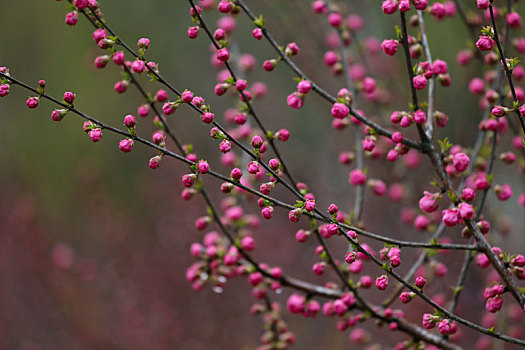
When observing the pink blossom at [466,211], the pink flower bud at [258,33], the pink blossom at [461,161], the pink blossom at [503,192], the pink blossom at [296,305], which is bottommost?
the pink blossom at [296,305]

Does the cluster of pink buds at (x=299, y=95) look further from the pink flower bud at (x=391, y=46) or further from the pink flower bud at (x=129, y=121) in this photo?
the pink flower bud at (x=129, y=121)

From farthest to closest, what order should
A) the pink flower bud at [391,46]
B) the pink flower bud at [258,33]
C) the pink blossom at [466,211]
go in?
the pink flower bud at [258,33]
the pink flower bud at [391,46]
the pink blossom at [466,211]

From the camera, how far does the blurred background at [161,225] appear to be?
3.65m

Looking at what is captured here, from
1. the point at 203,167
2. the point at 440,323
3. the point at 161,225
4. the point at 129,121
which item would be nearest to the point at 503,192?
the point at 440,323

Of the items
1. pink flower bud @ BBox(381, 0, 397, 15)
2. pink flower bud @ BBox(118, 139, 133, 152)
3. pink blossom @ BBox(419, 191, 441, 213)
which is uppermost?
pink flower bud @ BBox(381, 0, 397, 15)

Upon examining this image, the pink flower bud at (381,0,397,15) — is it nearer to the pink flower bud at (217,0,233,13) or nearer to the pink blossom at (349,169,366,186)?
the pink flower bud at (217,0,233,13)

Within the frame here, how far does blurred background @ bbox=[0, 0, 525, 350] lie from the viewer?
3.65 metres

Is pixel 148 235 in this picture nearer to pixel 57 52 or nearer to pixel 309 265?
pixel 309 265

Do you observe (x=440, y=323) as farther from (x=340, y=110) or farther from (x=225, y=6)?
(x=225, y=6)

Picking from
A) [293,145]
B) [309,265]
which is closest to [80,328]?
[309,265]

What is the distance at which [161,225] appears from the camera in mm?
4840

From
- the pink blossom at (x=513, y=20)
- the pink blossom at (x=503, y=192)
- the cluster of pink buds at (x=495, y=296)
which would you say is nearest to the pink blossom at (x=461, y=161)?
the cluster of pink buds at (x=495, y=296)

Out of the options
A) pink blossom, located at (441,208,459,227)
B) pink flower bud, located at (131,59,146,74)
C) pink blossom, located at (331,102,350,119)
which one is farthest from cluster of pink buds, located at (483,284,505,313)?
pink flower bud, located at (131,59,146,74)

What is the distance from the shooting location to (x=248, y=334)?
3.82m
